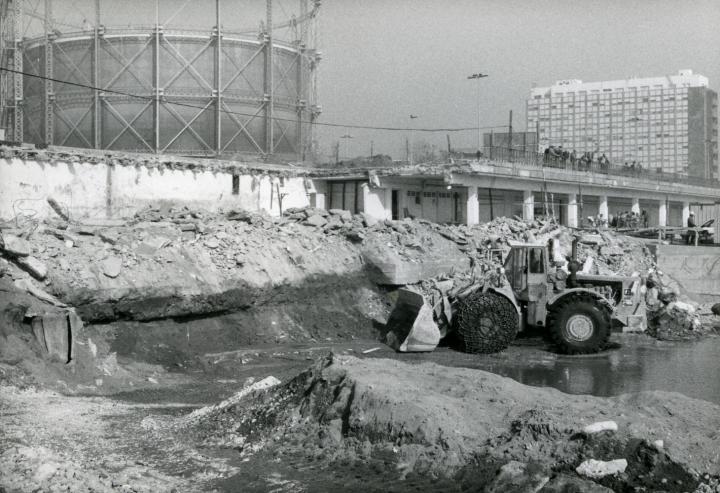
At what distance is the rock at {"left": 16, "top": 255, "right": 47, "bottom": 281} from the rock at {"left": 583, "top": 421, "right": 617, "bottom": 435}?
12.2m

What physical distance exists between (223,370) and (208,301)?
320 cm

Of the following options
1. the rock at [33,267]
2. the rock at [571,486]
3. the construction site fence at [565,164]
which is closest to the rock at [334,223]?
the construction site fence at [565,164]

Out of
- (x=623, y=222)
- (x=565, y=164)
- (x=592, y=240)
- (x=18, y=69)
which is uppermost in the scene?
(x=18, y=69)

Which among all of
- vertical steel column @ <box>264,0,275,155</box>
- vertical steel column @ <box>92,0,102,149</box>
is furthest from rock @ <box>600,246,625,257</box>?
vertical steel column @ <box>92,0,102,149</box>

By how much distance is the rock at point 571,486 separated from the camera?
8.08 m

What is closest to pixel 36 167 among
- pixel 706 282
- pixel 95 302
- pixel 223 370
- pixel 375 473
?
pixel 95 302

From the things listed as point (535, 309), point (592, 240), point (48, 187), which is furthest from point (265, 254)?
point (592, 240)

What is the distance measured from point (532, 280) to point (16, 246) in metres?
11.8

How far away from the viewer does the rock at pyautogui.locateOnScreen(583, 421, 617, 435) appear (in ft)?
29.4

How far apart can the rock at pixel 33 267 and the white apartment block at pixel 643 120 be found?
64.1 metres

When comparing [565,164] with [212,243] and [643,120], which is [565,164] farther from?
[643,120]

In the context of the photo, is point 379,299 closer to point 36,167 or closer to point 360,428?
point 36,167

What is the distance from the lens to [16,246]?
16312mm

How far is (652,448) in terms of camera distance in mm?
8523
